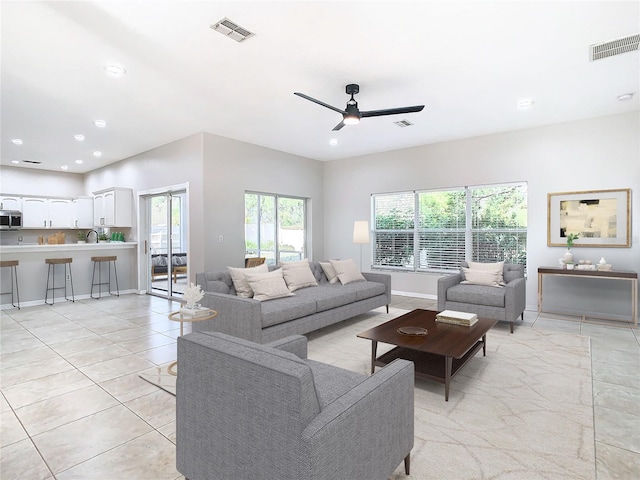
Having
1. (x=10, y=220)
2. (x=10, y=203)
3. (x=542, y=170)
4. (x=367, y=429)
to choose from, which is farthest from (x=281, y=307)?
(x=10, y=203)

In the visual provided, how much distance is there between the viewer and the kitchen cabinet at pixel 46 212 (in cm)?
862

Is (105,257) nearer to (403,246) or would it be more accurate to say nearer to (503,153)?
(403,246)

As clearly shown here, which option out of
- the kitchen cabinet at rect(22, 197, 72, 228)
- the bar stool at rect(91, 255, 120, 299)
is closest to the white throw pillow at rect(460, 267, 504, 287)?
the bar stool at rect(91, 255, 120, 299)

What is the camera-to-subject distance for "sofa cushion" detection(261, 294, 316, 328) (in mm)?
3678

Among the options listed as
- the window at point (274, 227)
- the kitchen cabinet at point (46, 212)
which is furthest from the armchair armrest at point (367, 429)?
the kitchen cabinet at point (46, 212)

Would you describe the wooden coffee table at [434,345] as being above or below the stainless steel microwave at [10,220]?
below

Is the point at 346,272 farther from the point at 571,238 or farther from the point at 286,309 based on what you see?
the point at 571,238

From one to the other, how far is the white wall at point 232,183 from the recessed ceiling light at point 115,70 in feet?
7.12

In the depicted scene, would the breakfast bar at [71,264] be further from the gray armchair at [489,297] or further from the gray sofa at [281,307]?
the gray armchair at [489,297]

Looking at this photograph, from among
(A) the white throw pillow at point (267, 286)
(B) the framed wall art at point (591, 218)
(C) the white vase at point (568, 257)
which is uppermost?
(B) the framed wall art at point (591, 218)

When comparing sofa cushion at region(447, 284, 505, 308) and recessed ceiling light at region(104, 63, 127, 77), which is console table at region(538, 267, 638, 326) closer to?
sofa cushion at region(447, 284, 505, 308)

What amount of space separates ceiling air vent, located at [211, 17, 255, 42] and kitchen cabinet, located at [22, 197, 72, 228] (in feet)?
Result: 27.4

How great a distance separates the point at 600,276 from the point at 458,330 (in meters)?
2.93

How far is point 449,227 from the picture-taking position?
21.8 ft
